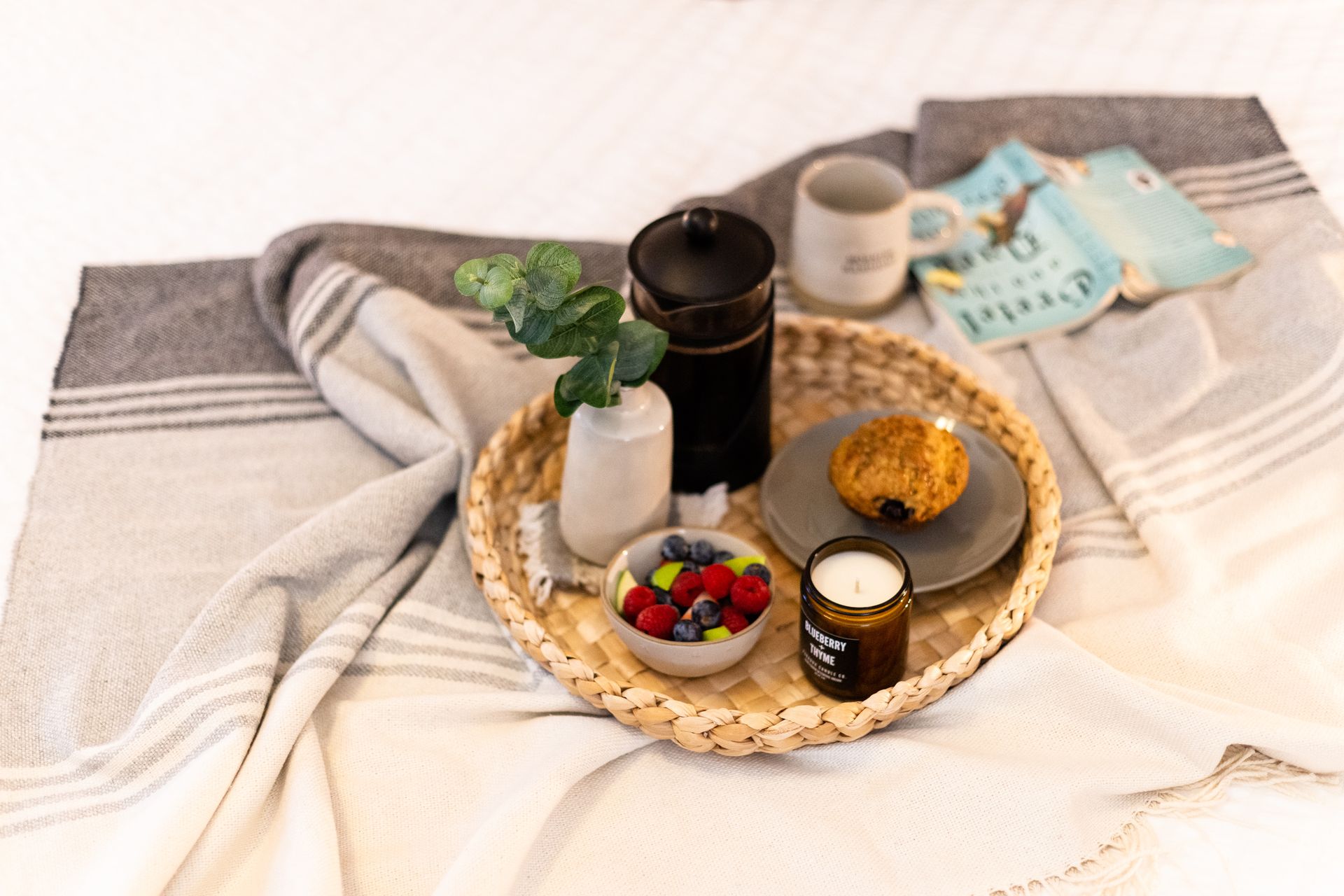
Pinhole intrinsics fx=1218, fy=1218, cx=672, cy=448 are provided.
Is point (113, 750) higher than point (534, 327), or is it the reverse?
point (534, 327)

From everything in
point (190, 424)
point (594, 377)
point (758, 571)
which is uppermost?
point (594, 377)

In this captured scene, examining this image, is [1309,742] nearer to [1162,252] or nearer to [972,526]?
[972,526]

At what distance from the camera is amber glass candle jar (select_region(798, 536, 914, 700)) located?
2.39ft

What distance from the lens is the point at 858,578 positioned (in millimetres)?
758

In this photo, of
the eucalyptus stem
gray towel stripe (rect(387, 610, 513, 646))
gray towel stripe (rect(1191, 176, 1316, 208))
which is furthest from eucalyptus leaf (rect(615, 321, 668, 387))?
gray towel stripe (rect(1191, 176, 1316, 208))

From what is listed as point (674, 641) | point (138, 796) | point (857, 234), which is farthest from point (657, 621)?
point (857, 234)

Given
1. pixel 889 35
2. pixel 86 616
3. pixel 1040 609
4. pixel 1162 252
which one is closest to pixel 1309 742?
pixel 1040 609

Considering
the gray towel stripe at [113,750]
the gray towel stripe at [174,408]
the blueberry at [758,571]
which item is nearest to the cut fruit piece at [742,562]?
the blueberry at [758,571]

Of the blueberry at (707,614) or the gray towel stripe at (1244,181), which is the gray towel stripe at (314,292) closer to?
the blueberry at (707,614)

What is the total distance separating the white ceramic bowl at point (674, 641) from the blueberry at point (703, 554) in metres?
0.01

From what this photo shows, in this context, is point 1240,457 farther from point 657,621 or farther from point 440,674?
point 440,674

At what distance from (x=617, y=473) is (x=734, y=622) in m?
0.13

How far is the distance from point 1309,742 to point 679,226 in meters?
0.51

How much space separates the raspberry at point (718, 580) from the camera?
78cm
